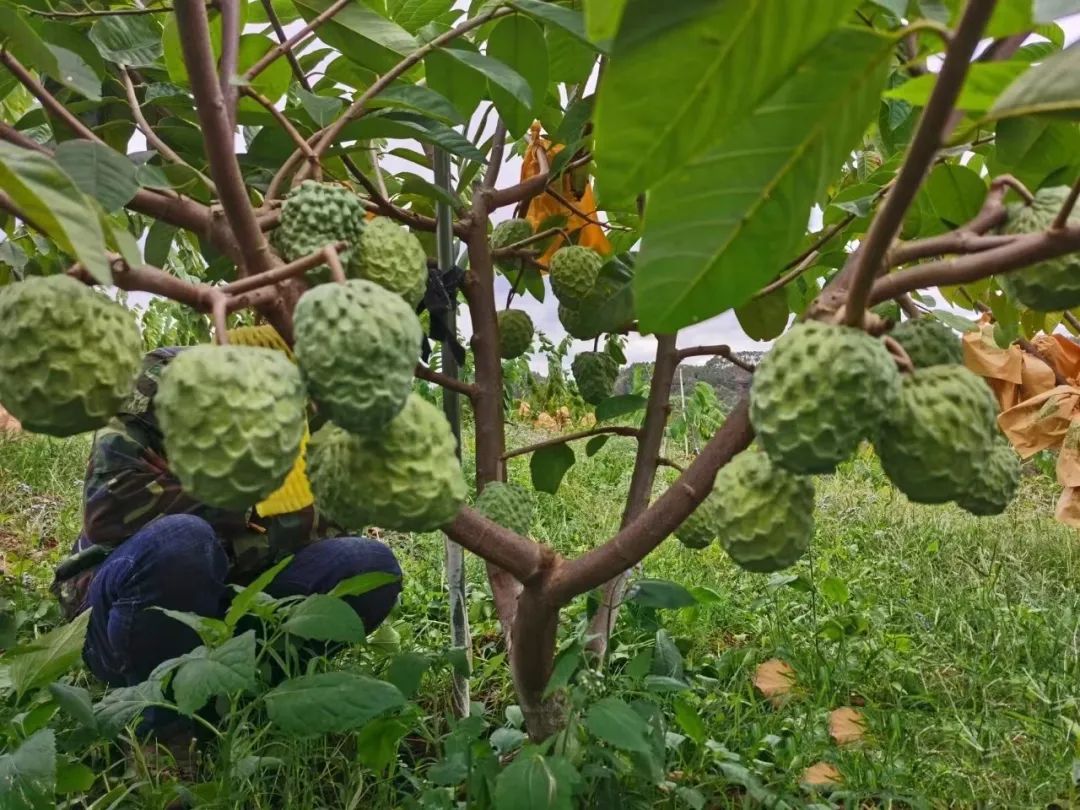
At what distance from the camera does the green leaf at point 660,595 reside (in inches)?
64.9

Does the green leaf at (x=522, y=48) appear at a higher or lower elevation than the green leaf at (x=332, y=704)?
higher

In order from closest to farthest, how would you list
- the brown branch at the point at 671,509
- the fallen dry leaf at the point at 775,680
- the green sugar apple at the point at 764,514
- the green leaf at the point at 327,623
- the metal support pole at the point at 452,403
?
the green sugar apple at the point at 764,514, the brown branch at the point at 671,509, the green leaf at the point at 327,623, the metal support pole at the point at 452,403, the fallen dry leaf at the point at 775,680

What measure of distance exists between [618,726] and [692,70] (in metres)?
1.10

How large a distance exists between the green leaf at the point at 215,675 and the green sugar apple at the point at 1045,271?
4.07 ft

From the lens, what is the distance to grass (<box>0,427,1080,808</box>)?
6.60 feet

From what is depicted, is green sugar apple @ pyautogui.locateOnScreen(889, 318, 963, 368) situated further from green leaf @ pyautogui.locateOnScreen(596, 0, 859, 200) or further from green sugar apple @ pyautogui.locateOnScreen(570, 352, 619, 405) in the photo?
green sugar apple @ pyautogui.locateOnScreen(570, 352, 619, 405)

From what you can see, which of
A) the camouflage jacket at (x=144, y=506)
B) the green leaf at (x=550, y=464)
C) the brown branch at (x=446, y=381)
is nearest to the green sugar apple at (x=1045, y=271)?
the brown branch at (x=446, y=381)

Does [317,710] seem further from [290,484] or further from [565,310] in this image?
[565,310]

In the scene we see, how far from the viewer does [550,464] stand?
218cm

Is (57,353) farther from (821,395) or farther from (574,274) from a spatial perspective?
(574,274)

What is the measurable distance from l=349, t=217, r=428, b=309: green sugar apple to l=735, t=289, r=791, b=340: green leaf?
93 centimetres

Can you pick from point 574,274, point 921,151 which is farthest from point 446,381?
point 921,151

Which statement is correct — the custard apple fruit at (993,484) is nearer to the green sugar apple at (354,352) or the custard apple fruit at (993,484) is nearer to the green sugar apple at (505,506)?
the green sugar apple at (354,352)

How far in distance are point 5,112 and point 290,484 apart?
2.63 meters
